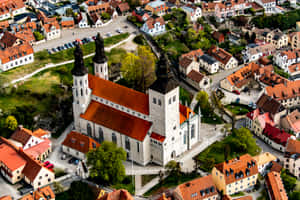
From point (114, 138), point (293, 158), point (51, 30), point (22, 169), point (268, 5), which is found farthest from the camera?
point (268, 5)

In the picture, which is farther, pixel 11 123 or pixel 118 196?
pixel 11 123

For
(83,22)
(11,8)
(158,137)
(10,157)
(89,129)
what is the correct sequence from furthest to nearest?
(11,8), (83,22), (89,129), (158,137), (10,157)

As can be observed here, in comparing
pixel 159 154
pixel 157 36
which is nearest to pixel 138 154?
pixel 159 154

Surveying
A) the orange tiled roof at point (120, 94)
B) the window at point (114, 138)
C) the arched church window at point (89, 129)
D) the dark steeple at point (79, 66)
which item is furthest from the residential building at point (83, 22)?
the window at point (114, 138)

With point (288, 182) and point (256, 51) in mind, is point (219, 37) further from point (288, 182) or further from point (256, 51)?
point (288, 182)

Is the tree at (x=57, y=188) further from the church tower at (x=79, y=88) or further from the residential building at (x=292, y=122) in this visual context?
the residential building at (x=292, y=122)

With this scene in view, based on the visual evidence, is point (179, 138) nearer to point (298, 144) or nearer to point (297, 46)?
point (298, 144)

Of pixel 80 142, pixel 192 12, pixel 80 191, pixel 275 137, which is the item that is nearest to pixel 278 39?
pixel 192 12
